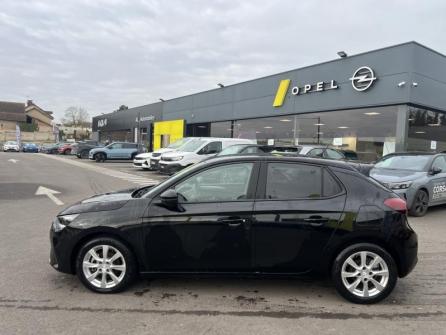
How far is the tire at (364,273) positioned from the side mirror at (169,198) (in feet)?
6.15

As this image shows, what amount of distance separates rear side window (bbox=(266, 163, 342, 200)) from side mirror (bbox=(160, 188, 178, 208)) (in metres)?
1.01

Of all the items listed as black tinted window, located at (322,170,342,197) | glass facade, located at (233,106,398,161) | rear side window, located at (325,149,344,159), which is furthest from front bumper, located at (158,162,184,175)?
black tinted window, located at (322,170,342,197)

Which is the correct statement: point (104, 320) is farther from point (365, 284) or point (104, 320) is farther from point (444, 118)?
point (444, 118)

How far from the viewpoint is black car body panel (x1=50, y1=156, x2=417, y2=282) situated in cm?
444

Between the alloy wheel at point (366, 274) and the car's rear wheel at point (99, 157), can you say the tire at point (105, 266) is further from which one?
the car's rear wheel at point (99, 157)

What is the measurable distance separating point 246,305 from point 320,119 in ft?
62.7

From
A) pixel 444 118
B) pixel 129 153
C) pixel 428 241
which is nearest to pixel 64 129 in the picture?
pixel 129 153

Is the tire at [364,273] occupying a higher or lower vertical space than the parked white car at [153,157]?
lower

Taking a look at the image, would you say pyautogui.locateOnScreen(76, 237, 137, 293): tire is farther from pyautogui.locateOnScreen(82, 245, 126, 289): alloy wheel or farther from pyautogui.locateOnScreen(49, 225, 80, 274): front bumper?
pyautogui.locateOnScreen(49, 225, 80, 274): front bumper

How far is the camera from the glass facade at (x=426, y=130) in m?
18.2

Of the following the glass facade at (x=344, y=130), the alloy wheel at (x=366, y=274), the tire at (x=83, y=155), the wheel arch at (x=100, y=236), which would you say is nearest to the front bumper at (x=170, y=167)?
the glass facade at (x=344, y=130)

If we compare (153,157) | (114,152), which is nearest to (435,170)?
(153,157)

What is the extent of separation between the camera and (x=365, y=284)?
4438mm

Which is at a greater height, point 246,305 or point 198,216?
point 198,216
